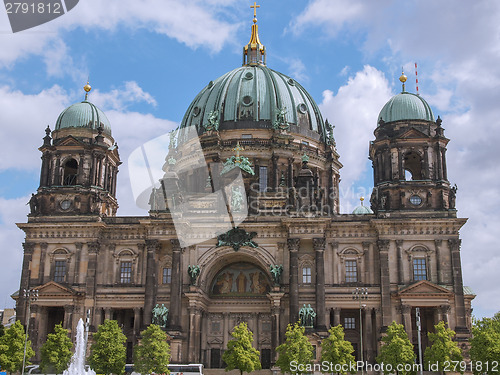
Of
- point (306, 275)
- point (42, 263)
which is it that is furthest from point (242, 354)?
point (42, 263)

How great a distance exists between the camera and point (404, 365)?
52875 mm

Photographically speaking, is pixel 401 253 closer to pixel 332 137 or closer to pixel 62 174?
pixel 332 137

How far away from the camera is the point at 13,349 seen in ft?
185

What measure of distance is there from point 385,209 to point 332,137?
1798cm

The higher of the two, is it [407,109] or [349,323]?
[407,109]

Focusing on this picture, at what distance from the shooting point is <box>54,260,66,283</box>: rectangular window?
6481cm

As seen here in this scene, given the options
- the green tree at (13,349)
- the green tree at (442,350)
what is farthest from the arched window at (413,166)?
the green tree at (13,349)

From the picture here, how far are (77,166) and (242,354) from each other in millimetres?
26806

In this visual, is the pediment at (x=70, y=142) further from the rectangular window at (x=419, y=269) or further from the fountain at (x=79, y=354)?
the rectangular window at (x=419, y=269)

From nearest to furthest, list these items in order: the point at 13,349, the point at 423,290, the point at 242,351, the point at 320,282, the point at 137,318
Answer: the point at 242,351 < the point at 13,349 < the point at 423,290 < the point at 320,282 < the point at 137,318

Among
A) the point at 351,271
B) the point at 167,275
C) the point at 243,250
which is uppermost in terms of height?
the point at 243,250

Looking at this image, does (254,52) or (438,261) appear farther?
(254,52)

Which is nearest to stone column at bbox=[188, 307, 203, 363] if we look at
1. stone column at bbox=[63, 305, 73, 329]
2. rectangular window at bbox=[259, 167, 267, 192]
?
stone column at bbox=[63, 305, 73, 329]

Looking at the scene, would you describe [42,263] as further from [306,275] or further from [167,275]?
[306,275]
